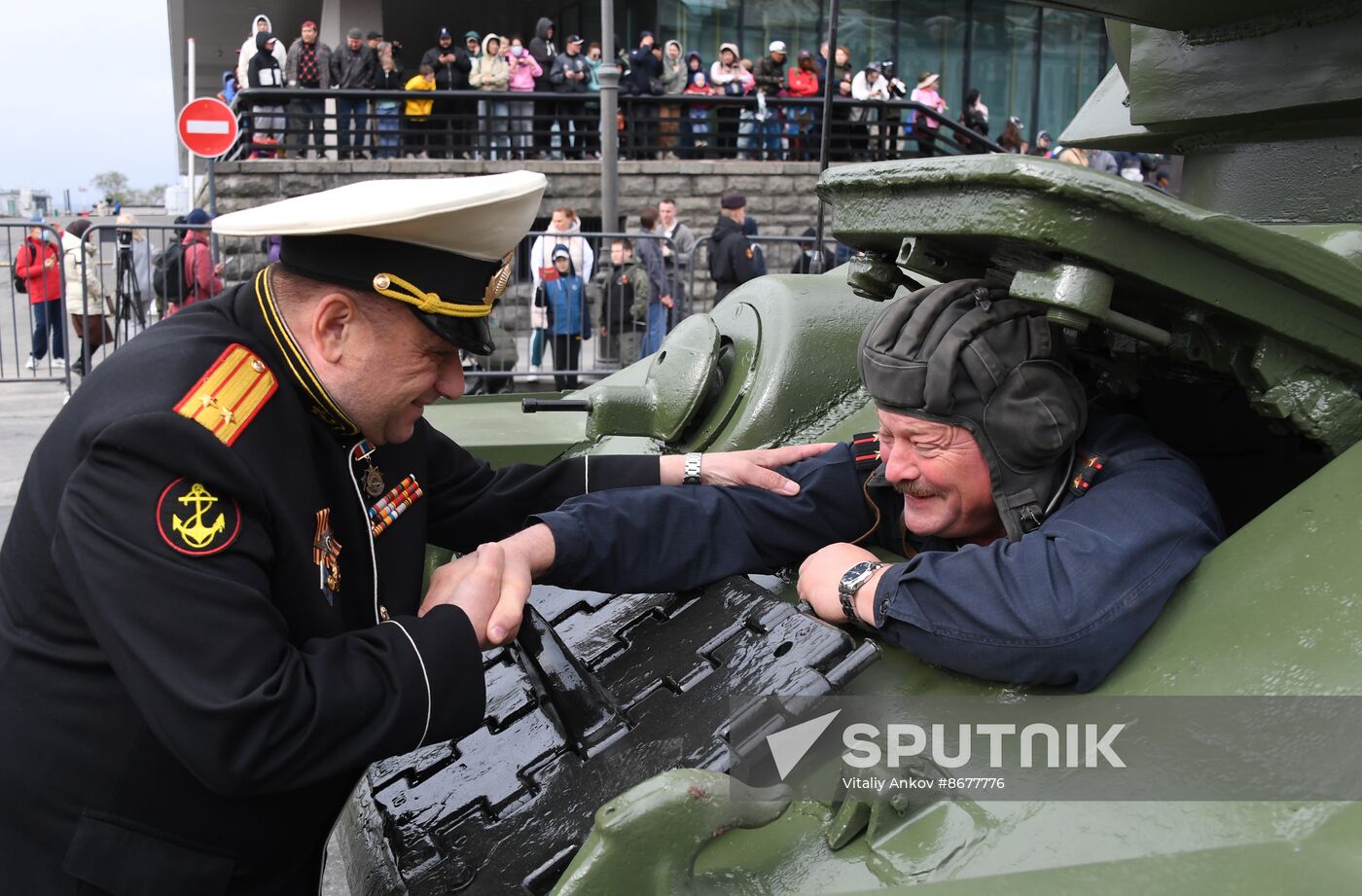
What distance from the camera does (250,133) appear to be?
1538 cm

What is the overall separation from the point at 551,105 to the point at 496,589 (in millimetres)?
15337

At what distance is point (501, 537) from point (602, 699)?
24.4 inches

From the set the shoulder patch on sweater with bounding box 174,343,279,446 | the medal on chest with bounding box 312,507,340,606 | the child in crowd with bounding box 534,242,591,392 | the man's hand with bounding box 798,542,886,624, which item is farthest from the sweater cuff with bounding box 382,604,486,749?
the child in crowd with bounding box 534,242,591,392

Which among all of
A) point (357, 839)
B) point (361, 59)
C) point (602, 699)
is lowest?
point (357, 839)

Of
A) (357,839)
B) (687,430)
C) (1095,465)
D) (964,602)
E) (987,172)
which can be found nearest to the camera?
(987,172)

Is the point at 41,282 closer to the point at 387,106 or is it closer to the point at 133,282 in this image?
the point at 133,282

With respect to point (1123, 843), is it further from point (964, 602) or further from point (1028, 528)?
point (1028, 528)

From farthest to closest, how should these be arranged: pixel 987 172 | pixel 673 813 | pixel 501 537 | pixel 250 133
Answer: pixel 250 133 → pixel 501 537 → pixel 987 172 → pixel 673 813

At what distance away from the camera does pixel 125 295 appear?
35.3 ft

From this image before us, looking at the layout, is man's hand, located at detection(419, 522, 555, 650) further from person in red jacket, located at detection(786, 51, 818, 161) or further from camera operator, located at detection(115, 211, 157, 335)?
person in red jacket, located at detection(786, 51, 818, 161)

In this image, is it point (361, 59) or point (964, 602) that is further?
point (361, 59)

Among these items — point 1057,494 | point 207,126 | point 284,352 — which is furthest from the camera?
point 207,126

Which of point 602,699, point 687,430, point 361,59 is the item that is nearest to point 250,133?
point 361,59

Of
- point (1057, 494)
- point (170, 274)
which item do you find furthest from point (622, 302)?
point (1057, 494)
